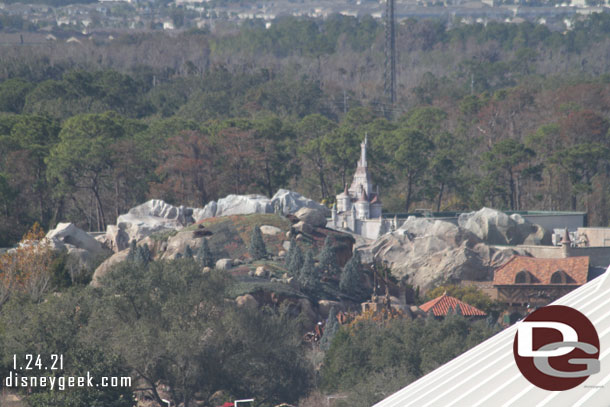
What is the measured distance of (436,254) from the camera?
195ft

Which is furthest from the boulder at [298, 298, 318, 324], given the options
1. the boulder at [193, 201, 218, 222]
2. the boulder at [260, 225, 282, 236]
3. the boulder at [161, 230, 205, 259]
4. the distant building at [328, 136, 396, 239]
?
the distant building at [328, 136, 396, 239]

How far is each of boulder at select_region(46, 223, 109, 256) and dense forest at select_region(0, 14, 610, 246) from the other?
4728 millimetres

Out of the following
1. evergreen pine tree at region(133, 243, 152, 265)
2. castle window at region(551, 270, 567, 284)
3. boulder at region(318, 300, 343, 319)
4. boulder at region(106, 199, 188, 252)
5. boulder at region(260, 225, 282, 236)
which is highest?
evergreen pine tree at region(133, 243, 152, 265)

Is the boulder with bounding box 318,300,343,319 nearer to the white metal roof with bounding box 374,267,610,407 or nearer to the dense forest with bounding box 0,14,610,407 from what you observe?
the dense forest with bounding box 0,14,610,407

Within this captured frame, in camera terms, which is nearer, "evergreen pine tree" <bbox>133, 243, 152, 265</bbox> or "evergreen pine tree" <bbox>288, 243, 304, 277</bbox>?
"evergreen pine tree" <bbox>288, 243, 304, 277</bbox>

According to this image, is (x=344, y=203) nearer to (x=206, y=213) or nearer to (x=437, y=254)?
(x=206, y=213)

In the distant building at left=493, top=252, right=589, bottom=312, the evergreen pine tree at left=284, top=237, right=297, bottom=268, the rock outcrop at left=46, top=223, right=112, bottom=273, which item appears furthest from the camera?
the distant building at left=493, top=252, right=589, bottom=312

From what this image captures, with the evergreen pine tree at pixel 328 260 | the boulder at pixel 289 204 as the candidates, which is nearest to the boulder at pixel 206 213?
the boulder at pixel 289 204

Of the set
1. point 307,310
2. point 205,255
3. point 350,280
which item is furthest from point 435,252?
point 307,310

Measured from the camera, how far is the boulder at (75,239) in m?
58.0

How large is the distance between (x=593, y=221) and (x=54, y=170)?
30847 millimetres
